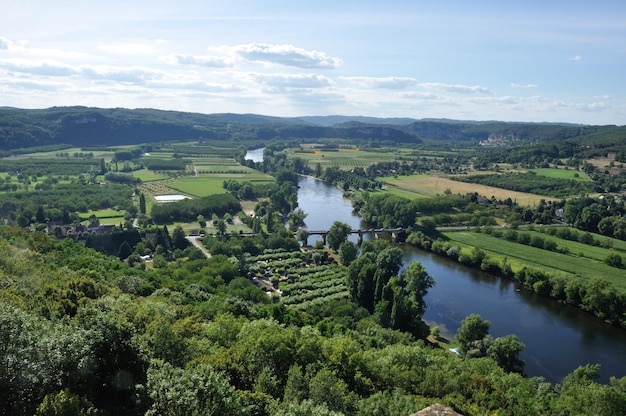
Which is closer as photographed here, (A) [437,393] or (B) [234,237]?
(A) [437,393]

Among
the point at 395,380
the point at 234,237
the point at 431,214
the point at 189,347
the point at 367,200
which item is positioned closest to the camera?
the point at 189,347

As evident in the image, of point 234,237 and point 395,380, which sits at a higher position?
point 395,380

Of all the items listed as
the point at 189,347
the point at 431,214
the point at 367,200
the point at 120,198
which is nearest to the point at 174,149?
the point at 120,198

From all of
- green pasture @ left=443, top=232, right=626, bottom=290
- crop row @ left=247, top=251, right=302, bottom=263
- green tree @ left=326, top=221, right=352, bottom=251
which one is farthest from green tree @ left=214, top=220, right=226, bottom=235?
green pasture @ left=443, top=232, right=626, bottom=290

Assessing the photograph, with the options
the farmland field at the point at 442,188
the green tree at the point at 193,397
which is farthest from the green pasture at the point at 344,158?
the green tree at the point at 193,397

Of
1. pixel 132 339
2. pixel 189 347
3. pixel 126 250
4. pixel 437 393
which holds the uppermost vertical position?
pixel 132 339

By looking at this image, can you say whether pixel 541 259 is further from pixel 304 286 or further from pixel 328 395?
pixel 328 395

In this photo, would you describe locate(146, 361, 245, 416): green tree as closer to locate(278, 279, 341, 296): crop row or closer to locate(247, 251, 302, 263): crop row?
locate(278, 279, 341, 296): crop row

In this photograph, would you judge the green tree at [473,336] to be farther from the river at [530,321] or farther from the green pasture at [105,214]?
the green pasture at [105,214]

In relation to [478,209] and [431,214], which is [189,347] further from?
[478,209]
